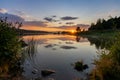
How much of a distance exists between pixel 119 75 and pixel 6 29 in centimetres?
671

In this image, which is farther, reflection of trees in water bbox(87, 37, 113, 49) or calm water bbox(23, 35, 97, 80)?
calm water bbox(23, 35, 97, 80)

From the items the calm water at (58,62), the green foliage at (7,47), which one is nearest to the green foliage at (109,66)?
the calm water at (58,62)

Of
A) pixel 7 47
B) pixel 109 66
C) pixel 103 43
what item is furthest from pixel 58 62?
pixel 109 66

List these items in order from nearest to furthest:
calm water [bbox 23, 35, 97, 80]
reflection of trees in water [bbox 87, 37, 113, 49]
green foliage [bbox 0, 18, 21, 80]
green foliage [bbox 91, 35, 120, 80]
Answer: green foliage [bbox 91, 35, 120, 80] → green foliage [bbox 0, 18, 21, 80] → reflection of trees in water [bbox 87, 37, 113, 49] → calm water [bbox 23, 35, 97, 80]

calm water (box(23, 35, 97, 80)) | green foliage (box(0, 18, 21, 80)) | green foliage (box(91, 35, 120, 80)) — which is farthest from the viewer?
calm water (box(23, 35, 97, 80))

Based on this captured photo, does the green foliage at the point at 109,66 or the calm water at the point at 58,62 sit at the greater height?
the green foliage at the point at 109,66

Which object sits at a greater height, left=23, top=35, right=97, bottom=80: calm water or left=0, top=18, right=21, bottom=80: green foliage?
left=0, top=18, right=21, bottom=80: green foliage

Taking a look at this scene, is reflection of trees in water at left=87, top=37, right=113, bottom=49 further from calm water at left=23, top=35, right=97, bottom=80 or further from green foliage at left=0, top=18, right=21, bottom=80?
green foliage at left=0, top=18, right=21, bottom=80

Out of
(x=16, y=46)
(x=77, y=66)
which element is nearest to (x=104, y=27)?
(x=77, y=66)

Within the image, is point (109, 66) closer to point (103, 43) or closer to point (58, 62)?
point (103, 43)

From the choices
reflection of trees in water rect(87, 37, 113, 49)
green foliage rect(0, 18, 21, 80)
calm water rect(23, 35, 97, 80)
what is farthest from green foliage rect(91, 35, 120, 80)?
green foliage rect(0, 18, 21, 80)

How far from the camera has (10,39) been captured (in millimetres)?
13039

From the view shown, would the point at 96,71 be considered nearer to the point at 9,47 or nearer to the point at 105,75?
the point at 105,75

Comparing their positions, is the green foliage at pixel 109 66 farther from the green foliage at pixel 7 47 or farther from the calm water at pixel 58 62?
the green foliage at pixel 7 47
